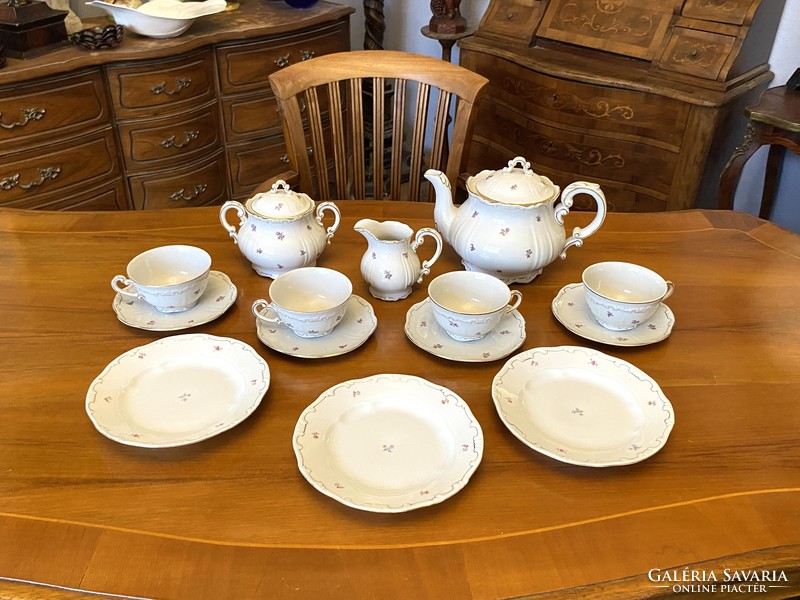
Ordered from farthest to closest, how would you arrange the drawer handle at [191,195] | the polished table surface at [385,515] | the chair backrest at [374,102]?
the drawer handle at [191,195], the chair backrest at [374,102], the polished table surface at [385,515]

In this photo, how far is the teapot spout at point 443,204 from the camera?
110 centimetres

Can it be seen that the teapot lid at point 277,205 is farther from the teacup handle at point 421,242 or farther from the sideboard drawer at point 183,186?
the sideboard drawer at point 183,186

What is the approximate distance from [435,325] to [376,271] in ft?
0.42

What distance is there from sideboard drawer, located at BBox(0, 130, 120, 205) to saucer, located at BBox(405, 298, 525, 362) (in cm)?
164

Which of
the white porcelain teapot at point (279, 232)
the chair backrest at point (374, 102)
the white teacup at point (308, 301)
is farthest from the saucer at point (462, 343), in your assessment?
the chair backrest at point (374, 102)

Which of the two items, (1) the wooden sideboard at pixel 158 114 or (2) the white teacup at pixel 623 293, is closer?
(2) the white teacup at pixel 623 293

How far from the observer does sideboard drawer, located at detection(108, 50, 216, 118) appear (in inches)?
84.8

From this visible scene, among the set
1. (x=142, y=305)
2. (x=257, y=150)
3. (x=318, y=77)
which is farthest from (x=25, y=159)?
(x=142, y=305)

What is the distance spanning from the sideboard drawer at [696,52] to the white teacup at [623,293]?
1.26 metres

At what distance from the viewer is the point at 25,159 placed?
6.74 feet

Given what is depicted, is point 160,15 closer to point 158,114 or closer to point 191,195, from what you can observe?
point 158,114

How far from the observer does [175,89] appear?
227 centimetres

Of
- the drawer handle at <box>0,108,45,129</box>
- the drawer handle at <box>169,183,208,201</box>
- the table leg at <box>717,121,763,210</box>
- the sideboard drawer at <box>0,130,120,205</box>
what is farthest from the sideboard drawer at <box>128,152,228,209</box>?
the table leg at <box>717,121,763,210</box>

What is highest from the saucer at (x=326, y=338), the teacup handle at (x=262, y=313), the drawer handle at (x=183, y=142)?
the teacup handle at (x=262, y=313)
